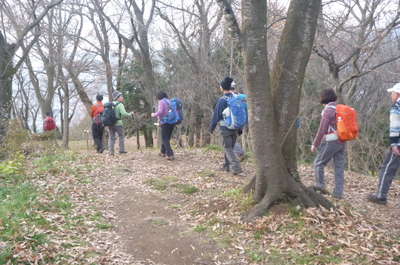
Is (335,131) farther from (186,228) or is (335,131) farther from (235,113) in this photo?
(186,228)

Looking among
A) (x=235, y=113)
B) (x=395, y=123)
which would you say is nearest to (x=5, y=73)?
(x=235, y=113)

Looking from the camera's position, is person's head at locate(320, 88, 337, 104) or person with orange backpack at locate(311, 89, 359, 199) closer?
person with orange backpack at locate(311, 89, 359, 199)

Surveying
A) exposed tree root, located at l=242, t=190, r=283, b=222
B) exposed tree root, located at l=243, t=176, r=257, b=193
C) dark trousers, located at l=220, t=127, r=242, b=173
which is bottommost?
exposed tree root, located at l=242, t=190, r=283, b=222

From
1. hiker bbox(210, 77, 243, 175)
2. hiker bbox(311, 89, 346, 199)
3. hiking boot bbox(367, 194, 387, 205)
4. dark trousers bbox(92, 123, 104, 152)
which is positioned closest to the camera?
hiker bbox(311, 89, 346, 199)

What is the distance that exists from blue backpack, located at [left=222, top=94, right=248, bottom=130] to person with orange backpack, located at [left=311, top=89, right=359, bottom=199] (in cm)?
175

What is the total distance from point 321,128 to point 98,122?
7.72 m

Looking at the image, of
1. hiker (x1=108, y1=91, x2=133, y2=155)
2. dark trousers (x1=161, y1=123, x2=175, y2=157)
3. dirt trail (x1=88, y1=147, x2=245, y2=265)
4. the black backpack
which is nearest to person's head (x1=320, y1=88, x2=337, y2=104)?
dirt trail (x1=88, y1=147, x2=245, y2=265)

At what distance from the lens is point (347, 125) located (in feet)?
21.2

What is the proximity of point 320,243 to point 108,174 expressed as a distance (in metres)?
5.80

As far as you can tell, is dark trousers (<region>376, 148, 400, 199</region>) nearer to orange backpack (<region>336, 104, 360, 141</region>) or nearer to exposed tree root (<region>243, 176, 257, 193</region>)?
orange backpack (<region>336, 104, 360, 141</region>)

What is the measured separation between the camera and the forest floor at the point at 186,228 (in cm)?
452

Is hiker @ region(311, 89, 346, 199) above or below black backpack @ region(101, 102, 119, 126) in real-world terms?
below

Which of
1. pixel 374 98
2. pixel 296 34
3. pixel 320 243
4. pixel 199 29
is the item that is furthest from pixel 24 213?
pixel 374 98

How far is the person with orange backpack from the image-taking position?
21.2 ft
